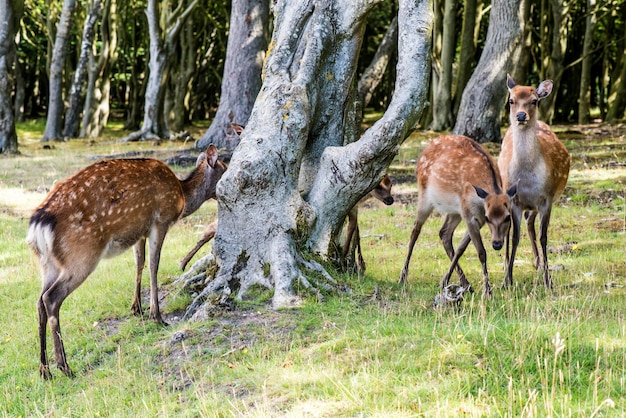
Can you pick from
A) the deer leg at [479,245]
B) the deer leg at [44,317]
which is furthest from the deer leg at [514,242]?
the deer leg at [44,317]

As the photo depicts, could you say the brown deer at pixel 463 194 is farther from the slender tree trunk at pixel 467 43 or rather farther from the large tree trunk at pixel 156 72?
the large tree trunk at pixel 156 72

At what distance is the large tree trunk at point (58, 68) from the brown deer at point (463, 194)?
53.0 ft

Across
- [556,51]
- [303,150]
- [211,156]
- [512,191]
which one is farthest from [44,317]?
[556,51]

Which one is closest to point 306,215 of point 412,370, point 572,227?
point 412,370

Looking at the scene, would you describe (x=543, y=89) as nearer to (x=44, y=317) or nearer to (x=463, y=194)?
(x=463, y=194)

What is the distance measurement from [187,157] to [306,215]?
9314 mm

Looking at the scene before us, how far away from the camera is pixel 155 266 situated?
24.2 ft

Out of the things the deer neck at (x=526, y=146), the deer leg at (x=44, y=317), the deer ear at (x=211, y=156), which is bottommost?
the deer leg at (x=44, y=317)

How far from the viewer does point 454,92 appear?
24.0 meters

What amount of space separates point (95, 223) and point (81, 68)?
18.9 metres

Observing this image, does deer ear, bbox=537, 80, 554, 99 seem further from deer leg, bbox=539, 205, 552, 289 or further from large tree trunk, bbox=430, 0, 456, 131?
large tree trunk, bbox=430, 0, 456, 131

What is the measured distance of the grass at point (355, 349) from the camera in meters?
4.94

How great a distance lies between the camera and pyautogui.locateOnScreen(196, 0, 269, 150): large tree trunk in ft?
59.3

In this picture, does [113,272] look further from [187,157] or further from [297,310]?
[187,157]
